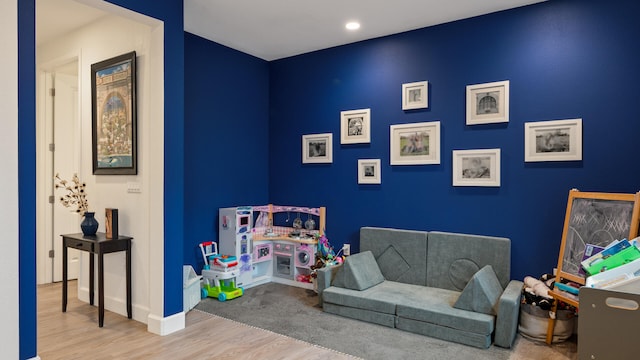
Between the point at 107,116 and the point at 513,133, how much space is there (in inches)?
148

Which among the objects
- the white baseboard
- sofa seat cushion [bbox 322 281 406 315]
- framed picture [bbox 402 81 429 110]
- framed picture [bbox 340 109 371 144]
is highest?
framed picture [bbox 402 81 429 110]

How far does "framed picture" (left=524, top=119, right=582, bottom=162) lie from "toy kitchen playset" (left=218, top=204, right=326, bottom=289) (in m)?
2.28

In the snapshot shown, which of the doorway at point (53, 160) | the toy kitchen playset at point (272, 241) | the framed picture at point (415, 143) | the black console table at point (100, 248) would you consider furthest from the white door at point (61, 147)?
the framed picture at point (415, 143)

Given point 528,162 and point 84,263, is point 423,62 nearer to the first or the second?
point 528,162

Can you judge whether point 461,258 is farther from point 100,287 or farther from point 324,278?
point 100,287

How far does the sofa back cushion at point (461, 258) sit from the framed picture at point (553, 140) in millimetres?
804

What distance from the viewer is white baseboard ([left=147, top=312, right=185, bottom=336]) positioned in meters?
3.28

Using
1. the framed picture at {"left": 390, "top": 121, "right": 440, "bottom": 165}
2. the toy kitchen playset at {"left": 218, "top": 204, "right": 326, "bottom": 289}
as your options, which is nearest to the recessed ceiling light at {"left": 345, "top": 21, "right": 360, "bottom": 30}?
the framed picture at {"left": 390, "top": 121, "right": 440, "bottom": 165}

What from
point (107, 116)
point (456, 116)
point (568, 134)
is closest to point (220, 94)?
point (107, 116)

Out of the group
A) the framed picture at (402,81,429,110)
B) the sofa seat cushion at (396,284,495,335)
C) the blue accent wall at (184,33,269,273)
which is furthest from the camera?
the blue accent wall at (184,33,269,273)

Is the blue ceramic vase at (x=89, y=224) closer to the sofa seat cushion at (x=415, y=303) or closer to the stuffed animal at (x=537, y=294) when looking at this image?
the sofa seat cushion at (x=415, y=303)

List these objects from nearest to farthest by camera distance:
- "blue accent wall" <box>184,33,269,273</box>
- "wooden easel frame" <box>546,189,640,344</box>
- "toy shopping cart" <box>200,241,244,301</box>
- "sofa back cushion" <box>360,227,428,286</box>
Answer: "wooden easel frame" <box>546,189,640,344</box> < "sofa back cushion" <box>360,227,428,286</box> < "toy shopping cart" <box>200,241,244,301</box> < "blue accent wall" <box>184,33,269,273</box>

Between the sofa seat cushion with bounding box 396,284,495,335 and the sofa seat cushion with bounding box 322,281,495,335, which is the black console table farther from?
the sofa seat cushion with bounding box 396,284,495,335

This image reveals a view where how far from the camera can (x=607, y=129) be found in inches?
128
